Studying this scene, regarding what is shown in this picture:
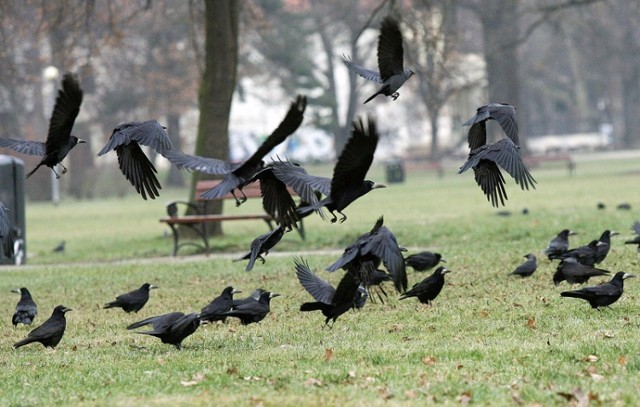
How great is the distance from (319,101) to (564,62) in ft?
81.2

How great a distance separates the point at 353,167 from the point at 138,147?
6.08ft

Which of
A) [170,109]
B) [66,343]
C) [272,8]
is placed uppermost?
[272,8]

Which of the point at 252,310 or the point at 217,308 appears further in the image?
the point at 252,310

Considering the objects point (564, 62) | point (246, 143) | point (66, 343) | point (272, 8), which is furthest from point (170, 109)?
point (66, 343)

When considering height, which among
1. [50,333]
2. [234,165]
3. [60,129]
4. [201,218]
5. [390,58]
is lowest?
[50,333]

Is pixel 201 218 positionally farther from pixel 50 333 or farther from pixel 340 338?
pixel 340 338

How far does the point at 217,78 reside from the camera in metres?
21.7

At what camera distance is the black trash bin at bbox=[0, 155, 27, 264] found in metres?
19.6

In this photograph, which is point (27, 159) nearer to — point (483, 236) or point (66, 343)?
point (483, 236)

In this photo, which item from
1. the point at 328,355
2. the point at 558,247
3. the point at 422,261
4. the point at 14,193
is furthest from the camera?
the point at 14,193

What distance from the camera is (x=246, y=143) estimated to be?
81500 millimetres

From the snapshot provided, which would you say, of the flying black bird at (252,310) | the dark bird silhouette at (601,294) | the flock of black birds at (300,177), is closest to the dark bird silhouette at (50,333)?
the flock of black birds at (300,177)

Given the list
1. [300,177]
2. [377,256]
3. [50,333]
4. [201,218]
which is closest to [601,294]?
[377,256]

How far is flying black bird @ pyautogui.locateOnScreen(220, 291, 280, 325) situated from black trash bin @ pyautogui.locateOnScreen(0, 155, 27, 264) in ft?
29.9
